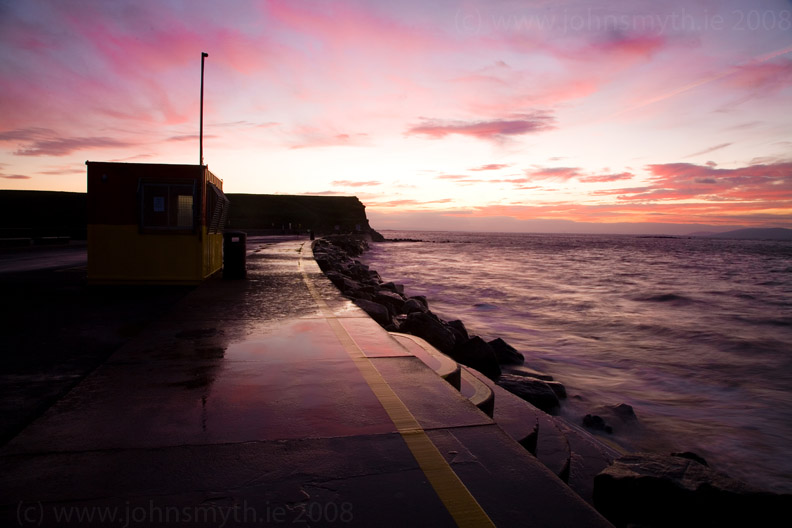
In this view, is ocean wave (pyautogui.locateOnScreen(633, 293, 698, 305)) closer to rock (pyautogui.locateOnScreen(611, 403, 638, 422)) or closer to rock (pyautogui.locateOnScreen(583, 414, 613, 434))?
rock (pyautogui.locateOnScreen(611, 403, 638, 422))

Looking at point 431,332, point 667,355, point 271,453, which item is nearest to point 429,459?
point 271,453

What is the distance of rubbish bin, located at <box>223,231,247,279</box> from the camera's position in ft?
37.3

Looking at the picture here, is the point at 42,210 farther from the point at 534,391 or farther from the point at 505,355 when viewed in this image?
the point at 534,391

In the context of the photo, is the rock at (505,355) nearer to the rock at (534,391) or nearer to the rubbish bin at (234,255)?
the rock at (534,391)

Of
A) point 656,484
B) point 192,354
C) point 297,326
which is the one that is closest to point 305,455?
point 656,484

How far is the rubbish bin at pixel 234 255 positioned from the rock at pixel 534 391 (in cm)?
756

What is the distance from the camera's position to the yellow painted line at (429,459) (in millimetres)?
2064

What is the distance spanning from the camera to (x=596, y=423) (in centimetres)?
630

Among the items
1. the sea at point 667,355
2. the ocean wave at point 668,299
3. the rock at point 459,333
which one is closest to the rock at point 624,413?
the sea at point 667,355

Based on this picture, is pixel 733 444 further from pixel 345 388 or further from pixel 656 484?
pixel 345 388

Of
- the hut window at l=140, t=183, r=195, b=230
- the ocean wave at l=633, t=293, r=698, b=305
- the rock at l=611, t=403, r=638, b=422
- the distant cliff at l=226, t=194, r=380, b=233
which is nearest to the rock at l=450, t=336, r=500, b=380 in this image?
the rock at l=611, t=403, r=638, b=422

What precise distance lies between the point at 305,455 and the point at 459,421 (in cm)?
108

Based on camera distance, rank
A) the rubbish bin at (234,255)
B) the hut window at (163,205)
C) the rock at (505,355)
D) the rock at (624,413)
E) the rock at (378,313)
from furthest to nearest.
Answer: the rubbish bin at (234,255)
the hut window at (163,205)
the rock at (505,355)
the rock at (378,313)
the rock at (624,413)

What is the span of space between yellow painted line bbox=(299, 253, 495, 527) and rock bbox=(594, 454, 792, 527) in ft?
4.42
